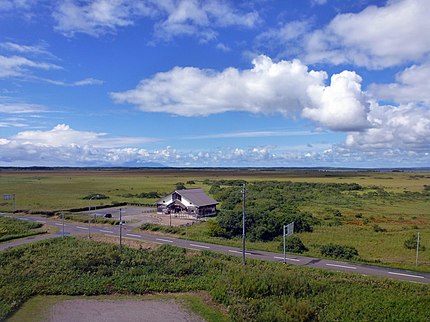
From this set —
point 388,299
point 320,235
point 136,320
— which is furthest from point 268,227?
point 136,320

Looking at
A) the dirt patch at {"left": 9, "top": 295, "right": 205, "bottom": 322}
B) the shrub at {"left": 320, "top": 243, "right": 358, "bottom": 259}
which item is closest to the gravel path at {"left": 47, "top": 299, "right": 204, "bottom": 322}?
the dirt patch at {"left": 9, "top": 295, "right": 205, "bottom": 322}

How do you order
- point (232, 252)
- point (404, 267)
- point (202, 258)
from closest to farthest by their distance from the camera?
1. point (404, 267)
2. point (202, 258)
3. point (232, 252)

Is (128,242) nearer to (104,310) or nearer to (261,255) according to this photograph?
(261,255)

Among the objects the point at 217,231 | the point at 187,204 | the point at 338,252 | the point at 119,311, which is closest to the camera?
the point at 119,311

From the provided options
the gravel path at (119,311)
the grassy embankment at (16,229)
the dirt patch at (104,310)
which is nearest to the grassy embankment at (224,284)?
the dirt patch at (104,310)

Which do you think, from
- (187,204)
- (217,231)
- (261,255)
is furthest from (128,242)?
(187,204)

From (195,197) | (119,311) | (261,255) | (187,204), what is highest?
(195,197)

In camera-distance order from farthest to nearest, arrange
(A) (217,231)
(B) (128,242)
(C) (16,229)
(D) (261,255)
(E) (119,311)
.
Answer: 1. (C) (16,229)
2. (A) (217,231)
3. (B) (128,242)
4. (D) (261,255)
5. (E) (119,311)

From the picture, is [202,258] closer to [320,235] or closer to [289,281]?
[289,281]
